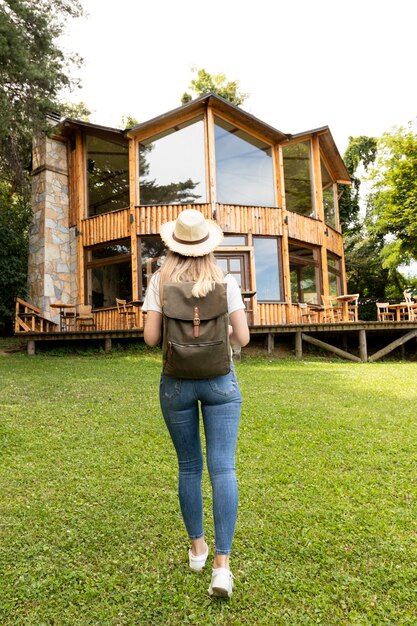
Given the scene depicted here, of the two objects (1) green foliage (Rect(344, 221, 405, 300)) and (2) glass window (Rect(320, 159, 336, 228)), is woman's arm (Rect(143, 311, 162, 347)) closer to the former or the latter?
(2) glass window (Rect(320, 159, 336, 228))

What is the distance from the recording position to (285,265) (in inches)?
600

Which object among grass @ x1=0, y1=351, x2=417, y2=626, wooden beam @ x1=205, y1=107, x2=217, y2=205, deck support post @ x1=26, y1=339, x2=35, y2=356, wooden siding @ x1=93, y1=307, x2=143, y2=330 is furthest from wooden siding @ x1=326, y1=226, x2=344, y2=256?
grass @ x1=0, y1=351, x2=417, y2=626

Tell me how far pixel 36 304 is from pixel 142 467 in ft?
39.9

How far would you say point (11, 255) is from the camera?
1712 cm

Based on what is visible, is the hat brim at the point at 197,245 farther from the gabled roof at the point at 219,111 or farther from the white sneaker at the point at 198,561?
the gabled roof at the point at 219,111

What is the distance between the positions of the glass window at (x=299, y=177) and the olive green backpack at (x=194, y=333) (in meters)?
14.8

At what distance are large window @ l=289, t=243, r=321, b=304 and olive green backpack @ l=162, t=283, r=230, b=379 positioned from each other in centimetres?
1345

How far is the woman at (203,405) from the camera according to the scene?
234cm

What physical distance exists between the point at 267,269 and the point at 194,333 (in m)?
13.1

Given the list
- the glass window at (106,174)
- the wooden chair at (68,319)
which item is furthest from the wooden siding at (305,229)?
the wooden chair at (68,319)

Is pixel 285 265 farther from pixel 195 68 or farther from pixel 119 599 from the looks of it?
pixel 195 68

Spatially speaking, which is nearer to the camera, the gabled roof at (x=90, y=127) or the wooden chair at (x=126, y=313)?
the wooden chair at (x=126, y=313)

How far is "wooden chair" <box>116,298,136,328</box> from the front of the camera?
14164mm

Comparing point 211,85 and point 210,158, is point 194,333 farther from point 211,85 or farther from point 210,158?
point 211,85
